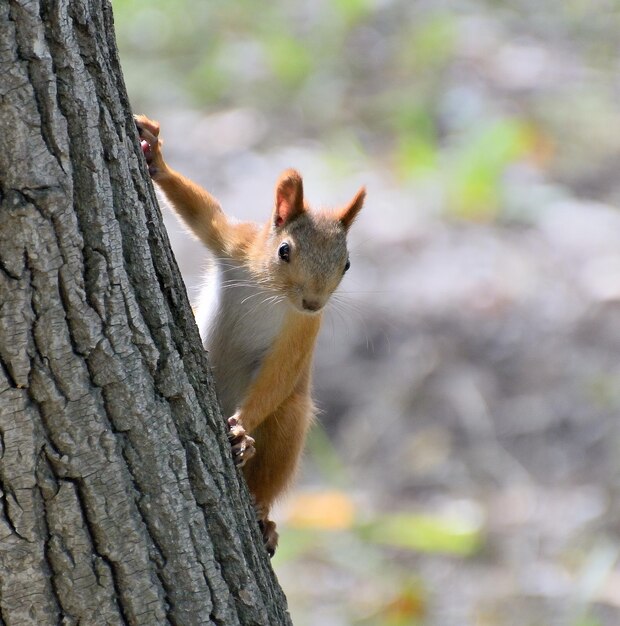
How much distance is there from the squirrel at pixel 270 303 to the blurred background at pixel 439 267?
521 millimetres

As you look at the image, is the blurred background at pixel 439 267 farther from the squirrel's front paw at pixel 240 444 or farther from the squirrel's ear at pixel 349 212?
the squirrel's front paw at pixel 240 444

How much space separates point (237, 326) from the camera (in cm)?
256

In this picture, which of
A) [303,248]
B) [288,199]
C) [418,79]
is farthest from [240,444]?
[418,79]

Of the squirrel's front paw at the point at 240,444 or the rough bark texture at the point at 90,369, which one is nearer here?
the rough bark texture at the point at 90,369

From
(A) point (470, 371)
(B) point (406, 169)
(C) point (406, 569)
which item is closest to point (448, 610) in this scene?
(C) point (406, 569)

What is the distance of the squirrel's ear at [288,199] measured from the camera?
8.14ft

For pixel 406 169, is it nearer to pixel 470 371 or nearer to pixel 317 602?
pixel 470 371

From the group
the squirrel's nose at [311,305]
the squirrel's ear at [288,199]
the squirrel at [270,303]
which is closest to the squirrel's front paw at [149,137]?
the squirrel at [270,303]

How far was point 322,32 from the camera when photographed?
6.92m

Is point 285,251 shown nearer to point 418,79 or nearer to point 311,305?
point 311,305

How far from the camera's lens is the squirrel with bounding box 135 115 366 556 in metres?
2.46

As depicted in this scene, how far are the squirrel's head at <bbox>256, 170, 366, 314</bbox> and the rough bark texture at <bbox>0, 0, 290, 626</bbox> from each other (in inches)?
33.2

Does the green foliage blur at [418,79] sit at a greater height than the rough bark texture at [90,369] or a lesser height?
greater

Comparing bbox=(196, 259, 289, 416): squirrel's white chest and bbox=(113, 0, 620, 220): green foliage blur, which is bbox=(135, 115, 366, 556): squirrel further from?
bbox=(113, 0, 620, 220): green foliage blur
